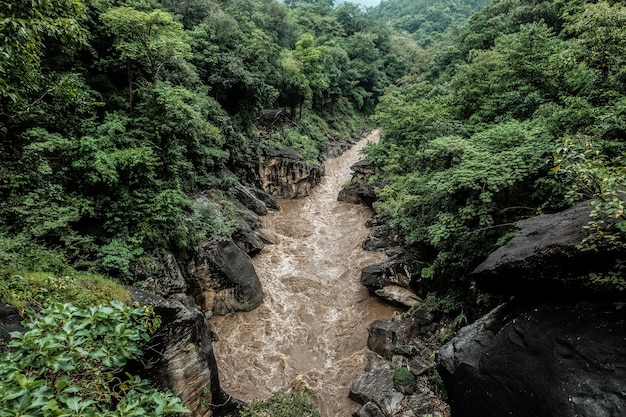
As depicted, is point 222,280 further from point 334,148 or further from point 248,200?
point 334,148

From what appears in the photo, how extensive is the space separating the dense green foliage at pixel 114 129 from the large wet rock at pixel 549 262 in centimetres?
816

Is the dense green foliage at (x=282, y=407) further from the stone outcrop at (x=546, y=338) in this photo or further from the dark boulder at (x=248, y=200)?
the dark boulder at (x=248, y=200)

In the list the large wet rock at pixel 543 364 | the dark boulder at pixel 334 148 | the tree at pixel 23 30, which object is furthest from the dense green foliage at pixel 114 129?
the dark boulder at pixel 334 148

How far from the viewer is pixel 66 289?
635 centimetres

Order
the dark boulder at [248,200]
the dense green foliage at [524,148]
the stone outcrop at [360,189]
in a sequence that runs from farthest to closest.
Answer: the stone outcrop at [360,189] → the dark boulder at [248,200] → the dense green foliage at [524,148]

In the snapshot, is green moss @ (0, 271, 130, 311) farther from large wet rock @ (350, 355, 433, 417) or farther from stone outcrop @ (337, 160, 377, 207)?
stone outcrop @ (337, 160, 377, 207)

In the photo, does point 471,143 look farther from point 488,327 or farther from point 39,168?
point 39,168

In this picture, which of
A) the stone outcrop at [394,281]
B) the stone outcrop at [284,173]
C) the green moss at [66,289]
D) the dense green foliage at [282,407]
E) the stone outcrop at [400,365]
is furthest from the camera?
the stone outcrop at [284,173]

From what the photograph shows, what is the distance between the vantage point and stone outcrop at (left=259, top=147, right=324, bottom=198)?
23.6 m

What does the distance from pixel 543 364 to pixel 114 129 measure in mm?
12963

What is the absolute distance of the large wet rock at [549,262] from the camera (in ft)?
16.2

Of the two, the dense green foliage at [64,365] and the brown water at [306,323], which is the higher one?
the dense green foliage at [64,365]

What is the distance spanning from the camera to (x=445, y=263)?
395 inches

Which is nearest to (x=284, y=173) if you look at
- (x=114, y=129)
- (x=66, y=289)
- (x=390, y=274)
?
(x=390, y=274)
